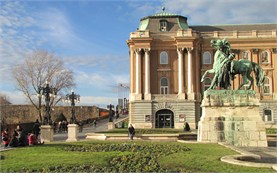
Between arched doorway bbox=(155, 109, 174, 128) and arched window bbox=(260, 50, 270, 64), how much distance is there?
1721cm

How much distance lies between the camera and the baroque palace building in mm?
52031

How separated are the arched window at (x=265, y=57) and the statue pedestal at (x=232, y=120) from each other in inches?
1490

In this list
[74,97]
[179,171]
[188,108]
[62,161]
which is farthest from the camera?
[188,108]

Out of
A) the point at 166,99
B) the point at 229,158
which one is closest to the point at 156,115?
the point at 166,99

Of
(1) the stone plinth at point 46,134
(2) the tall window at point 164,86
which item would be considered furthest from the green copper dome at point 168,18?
(1) the stone plinth at point 46,134

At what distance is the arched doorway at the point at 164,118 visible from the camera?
52.2m

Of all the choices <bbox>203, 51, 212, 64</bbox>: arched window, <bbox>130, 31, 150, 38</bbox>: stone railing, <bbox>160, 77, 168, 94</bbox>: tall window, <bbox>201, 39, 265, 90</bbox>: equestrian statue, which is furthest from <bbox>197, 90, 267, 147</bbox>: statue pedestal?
<bbox>203, 51, 212, 64</bbox>: arched window

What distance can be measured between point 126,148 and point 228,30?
46.0 metres

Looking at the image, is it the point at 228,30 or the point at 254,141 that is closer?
the point at 254,141

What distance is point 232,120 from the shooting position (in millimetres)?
19391

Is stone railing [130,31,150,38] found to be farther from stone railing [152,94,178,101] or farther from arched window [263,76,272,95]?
arched window [263,76,272,95]

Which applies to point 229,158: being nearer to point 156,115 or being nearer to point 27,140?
point 27,140

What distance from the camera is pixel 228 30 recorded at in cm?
5828

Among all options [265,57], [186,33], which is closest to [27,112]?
[186,33]
